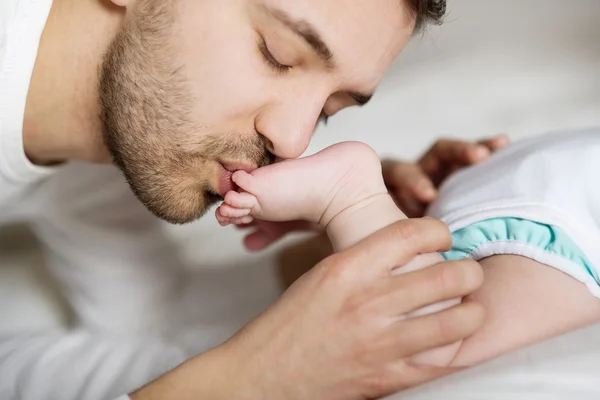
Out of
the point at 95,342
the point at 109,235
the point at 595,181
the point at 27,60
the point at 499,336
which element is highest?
the point at 27,60

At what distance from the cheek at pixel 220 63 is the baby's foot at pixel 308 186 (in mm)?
111

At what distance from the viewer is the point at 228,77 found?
0.91 m

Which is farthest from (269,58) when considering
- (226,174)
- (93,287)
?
(93,287)

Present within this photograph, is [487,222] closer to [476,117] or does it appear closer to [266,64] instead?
[266,64]

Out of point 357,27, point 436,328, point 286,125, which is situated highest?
point 357,27

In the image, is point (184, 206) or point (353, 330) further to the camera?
point (184, 206)

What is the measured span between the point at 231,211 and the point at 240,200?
0.02 metres

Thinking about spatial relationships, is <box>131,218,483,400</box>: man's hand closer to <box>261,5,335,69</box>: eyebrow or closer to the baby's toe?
the baby's toe

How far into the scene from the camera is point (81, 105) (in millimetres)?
1063

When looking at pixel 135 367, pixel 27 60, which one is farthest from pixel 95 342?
pixel 27 60

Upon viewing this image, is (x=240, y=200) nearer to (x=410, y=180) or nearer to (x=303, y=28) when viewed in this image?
(x=303, y=28)

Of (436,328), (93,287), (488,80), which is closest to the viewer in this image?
(436,328)

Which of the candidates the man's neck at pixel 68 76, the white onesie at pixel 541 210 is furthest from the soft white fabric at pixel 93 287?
the white onesie at pixel 541 210

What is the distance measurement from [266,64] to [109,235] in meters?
0.60
